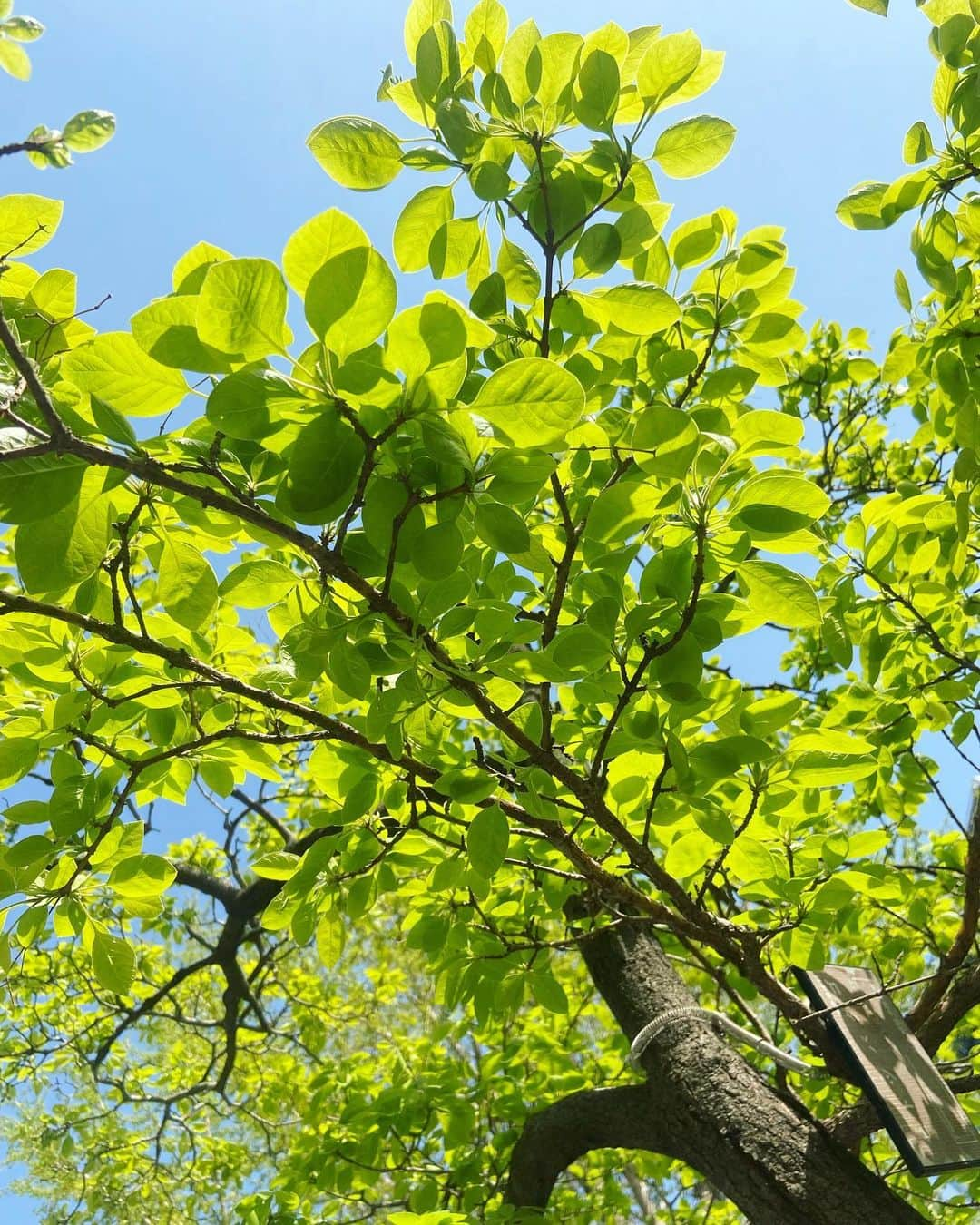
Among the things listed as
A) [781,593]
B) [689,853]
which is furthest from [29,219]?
[689,853]

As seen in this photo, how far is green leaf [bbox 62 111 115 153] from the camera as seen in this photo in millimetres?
981

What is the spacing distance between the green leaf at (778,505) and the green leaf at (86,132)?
0.79 metres

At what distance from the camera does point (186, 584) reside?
3.07 feet

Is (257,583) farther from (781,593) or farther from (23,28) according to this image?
(23,28)

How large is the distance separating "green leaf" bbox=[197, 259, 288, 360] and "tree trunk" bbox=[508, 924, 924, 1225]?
1.44 meters

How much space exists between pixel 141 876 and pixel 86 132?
33.7 inches

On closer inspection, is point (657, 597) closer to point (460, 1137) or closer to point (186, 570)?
point (186, 570)

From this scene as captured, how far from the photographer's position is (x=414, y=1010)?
33.0 feet

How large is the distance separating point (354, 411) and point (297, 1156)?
2287 millimetres

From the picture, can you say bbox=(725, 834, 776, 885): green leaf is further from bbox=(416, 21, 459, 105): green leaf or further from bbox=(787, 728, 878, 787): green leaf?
bbox=(416, 21, 459, 105): green leaf

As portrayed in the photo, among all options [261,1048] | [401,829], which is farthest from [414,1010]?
[401,829]

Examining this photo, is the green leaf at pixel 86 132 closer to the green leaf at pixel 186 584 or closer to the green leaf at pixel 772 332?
the green leaf at pixel 186 584

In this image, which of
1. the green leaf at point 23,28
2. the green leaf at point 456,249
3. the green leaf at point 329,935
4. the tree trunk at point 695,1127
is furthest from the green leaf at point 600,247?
the tree trunk at point 695,1127

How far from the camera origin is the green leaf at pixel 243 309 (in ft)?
2.02
